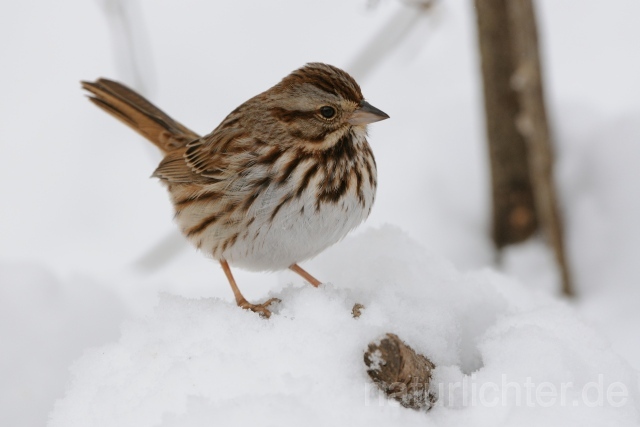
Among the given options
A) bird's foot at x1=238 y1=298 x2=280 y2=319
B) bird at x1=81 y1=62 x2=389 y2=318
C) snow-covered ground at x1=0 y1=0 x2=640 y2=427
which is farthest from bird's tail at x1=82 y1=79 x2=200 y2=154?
bird's foot at x1=238 y1=298 x2=280 y2=319

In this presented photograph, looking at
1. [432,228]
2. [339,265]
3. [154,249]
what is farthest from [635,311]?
[154,249]

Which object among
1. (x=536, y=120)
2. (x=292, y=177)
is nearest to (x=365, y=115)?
(x=292, y=177)

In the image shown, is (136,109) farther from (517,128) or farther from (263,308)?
(517,128)

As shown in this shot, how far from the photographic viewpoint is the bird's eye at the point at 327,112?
9.77 ft

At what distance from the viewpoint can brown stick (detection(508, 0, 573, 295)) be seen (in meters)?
4.22

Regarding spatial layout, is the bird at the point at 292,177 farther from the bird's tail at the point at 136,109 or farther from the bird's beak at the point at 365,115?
the bird's tail at the point at 136,109

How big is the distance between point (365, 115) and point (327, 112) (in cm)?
13

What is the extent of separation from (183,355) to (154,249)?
2.33 metres

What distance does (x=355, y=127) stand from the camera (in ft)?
9.99

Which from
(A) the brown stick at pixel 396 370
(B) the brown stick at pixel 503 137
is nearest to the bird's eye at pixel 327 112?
(A) the brown stick at pixel 396 370

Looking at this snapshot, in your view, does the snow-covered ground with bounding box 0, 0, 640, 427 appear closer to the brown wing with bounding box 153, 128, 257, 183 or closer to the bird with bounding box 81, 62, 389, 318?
the bird with bounding box 81, 62, 389, 318

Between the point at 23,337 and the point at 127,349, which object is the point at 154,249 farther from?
the point at 127,349

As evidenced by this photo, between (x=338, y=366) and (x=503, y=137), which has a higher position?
(x=338, y=366)

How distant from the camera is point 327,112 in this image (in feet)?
9.79
